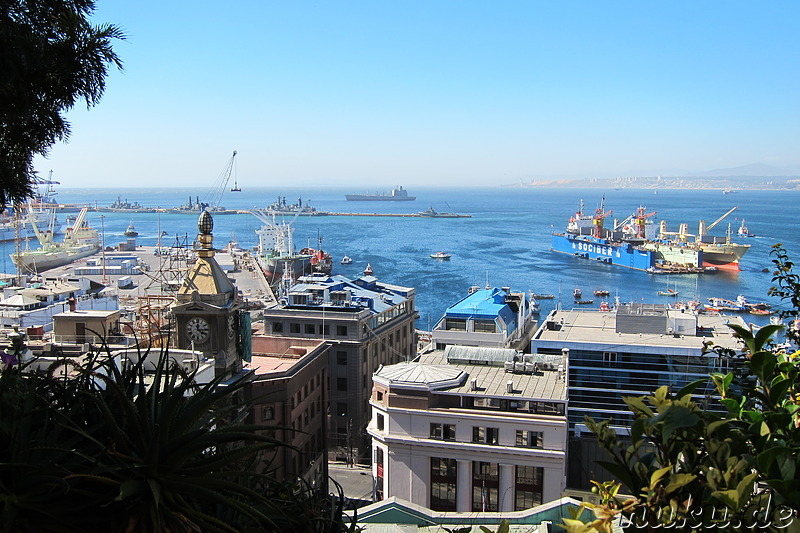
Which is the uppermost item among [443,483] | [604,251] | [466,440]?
[466,440]

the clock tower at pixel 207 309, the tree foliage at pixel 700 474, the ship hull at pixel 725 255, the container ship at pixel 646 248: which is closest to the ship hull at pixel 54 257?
the container ship at pixel 646 248

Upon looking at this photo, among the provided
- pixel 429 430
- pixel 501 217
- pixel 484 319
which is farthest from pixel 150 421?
pixel 501 217

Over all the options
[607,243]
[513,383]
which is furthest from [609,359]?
[607,243]

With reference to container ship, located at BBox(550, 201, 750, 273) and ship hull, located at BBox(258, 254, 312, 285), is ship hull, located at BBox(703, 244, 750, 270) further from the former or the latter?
ship hull, located at BBox(258, 254, 312, 285)

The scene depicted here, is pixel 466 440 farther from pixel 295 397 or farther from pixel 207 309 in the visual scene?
pixel 207 309

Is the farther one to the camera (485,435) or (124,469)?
(485,435)

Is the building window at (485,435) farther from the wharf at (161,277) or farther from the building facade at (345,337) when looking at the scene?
the wharf at (161,277)
